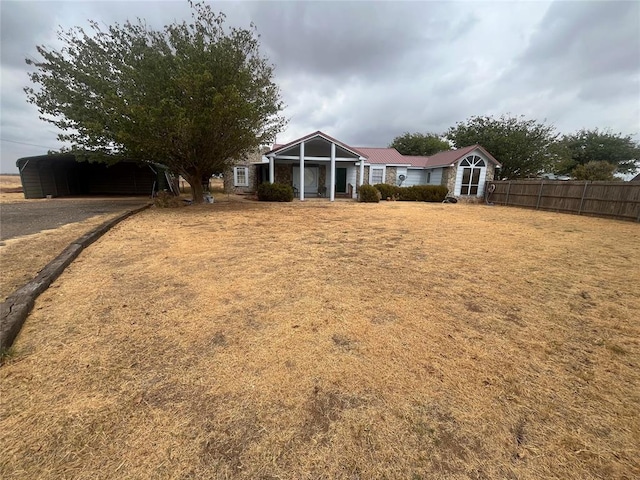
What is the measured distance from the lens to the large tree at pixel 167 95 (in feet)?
31.1

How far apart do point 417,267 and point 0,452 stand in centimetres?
463

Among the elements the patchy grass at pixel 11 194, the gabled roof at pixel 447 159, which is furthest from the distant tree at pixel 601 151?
the patchy grass at pixel 11 194

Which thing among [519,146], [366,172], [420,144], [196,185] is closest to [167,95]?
[196,185]

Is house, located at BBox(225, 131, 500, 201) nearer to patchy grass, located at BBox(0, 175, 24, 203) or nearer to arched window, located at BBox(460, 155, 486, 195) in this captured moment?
arched window, located at BBox(460, 155, 486, 195)

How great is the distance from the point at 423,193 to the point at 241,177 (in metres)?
13.4

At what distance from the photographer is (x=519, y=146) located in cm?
2358

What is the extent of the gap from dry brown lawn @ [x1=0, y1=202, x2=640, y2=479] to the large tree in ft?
23.2

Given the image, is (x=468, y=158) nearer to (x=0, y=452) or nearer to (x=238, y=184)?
(x=238, y=184)

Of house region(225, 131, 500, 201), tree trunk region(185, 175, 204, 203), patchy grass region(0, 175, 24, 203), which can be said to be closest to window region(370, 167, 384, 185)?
house region(225, 131, 500, 201)

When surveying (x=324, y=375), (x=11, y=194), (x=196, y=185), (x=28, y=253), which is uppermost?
(x=196, y=185)

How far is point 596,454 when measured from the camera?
5.17ft

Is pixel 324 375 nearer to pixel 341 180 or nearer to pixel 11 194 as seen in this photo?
pixel 341 180

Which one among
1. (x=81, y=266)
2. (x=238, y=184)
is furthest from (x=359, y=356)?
(x=238, y=184)

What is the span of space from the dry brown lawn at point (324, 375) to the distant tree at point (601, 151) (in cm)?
3363
